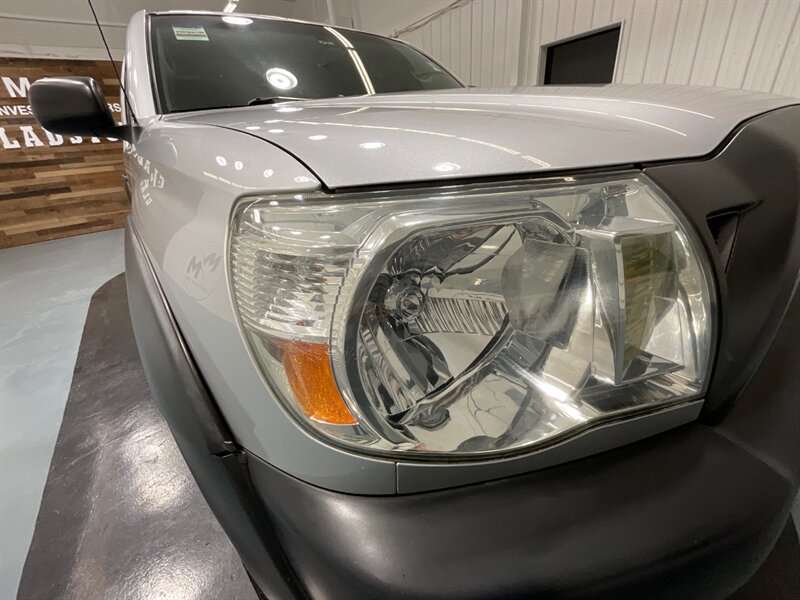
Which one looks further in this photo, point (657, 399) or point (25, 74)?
Answer: point (25, 74)

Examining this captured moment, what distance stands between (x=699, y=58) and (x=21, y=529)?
4130 millimetres

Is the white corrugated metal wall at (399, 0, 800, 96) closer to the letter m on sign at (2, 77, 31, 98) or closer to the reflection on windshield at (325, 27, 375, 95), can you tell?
the reflection on windshield at (325, 27, 375, 95)

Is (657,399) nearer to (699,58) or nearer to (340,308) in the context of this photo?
(340,308)

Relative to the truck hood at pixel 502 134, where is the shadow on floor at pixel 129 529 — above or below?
below

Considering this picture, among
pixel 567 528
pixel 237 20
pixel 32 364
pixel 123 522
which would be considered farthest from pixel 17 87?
pixel 567 528

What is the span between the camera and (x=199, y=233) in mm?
503

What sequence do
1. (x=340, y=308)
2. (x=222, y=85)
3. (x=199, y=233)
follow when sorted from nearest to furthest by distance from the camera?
(x=340, y=308) → (x=199, y=233) → (x=222, y=85)

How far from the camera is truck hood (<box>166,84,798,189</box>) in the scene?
427mm

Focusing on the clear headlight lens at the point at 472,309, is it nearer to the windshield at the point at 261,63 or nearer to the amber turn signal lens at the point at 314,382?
the amber turn signal lens at the point at 314,382

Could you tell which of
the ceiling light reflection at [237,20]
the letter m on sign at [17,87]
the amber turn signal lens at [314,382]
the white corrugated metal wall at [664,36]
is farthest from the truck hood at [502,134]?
the letter m on sign at [17,87]

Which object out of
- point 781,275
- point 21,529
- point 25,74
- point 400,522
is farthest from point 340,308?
point 25,74

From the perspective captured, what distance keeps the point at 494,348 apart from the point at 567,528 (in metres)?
0.21

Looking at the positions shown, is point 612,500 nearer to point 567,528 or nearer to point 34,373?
point 567,528

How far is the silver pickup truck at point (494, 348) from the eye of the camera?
16.0 inches
